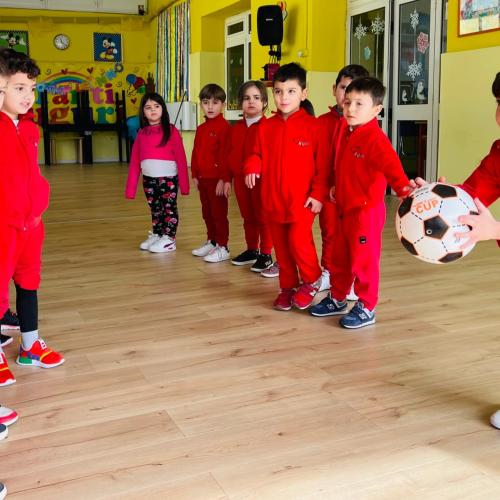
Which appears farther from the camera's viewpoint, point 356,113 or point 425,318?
point 425,318

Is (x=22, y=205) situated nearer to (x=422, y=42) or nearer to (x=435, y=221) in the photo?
(x=435, y=221)

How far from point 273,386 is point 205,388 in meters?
0.22

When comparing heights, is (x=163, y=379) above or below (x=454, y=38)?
below

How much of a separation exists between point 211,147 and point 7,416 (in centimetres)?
245

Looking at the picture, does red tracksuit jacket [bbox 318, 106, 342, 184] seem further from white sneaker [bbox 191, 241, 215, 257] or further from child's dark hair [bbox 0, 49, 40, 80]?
white sneaker [bbox 191, 241, 215, 257]

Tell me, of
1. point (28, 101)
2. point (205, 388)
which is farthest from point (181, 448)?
point (28, 101)

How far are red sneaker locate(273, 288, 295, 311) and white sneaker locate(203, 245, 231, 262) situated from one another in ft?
3.38

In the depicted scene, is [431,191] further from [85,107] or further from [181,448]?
[85,107]

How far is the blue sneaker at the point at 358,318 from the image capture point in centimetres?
272

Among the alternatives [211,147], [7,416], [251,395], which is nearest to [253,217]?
[211,147]

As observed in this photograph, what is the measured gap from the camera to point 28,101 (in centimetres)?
215

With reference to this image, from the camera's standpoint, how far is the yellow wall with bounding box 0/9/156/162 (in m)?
12.4

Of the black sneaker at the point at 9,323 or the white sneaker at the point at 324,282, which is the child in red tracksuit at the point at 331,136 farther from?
the black sneaker at the point at 9,323

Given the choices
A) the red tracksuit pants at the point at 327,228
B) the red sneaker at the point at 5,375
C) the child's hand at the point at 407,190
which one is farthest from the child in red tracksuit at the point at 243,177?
the red sneaker at the point at 5,375
